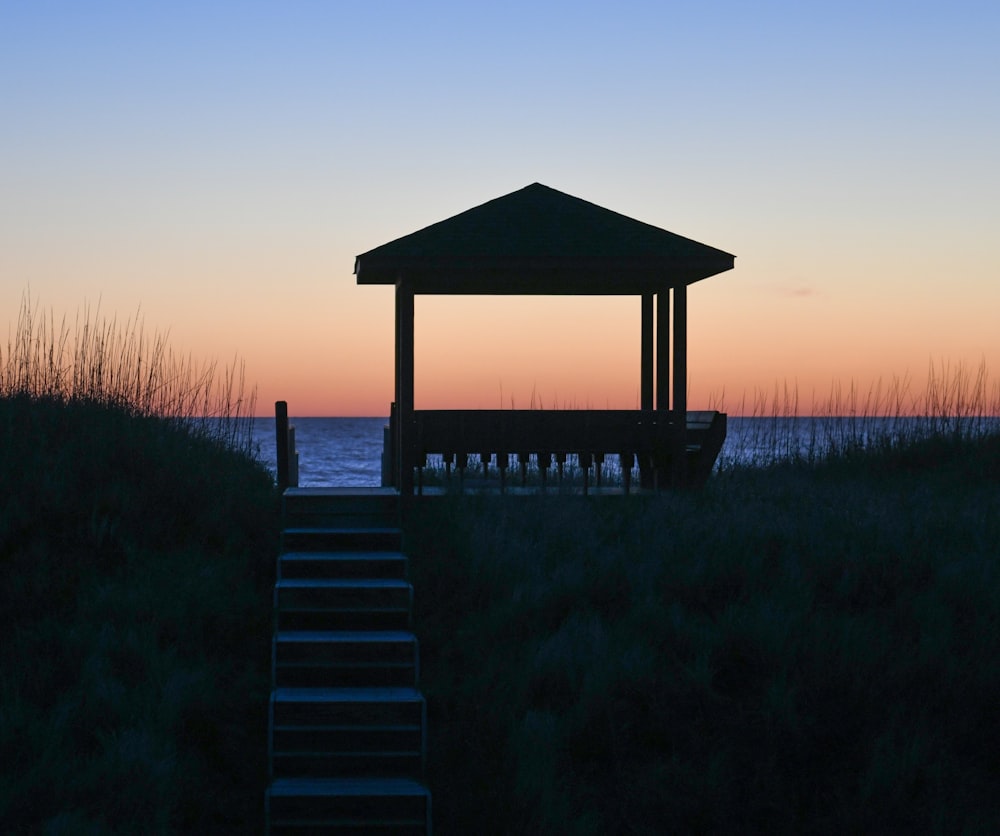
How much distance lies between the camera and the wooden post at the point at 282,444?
40.4 feet

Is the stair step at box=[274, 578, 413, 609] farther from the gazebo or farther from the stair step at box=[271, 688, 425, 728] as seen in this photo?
the gazebo

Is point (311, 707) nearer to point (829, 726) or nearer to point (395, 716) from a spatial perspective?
point (395, 716)

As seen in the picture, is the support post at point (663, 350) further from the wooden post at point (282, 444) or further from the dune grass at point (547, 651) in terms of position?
the wooden post at point (282, 444)

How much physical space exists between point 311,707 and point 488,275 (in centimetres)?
652

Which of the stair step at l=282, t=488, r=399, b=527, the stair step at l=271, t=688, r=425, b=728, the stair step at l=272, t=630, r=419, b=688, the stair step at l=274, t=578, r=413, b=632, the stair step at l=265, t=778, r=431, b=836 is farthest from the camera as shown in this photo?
the stair step at l=282, t=488, r=399, b=527

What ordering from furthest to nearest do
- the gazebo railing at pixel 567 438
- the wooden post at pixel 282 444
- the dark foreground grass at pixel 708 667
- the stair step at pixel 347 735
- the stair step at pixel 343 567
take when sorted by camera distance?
the gazebo railing at pixel 567 438 < the wooden post at pixel 282 444 < the stair step at pixel 343 567 < the stair step at pixel 347 735 < the dark foreground grass at pixel 708 667

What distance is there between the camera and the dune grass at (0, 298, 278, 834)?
302 inches

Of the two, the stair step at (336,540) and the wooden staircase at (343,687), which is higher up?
the stair step at (336,540)

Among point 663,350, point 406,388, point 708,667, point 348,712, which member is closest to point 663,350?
point 663,350

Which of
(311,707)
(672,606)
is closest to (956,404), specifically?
(672,606)

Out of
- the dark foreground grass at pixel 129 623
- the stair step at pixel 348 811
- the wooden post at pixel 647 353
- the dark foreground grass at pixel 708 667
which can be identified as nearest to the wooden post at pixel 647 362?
the wooden post at pixel 647 353

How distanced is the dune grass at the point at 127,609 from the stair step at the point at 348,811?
0.30 meters

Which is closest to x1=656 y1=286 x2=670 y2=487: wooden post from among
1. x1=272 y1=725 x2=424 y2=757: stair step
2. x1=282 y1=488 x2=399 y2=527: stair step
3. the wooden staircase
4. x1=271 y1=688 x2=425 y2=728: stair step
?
x1=282 y1=488 x2=399 y2=527: stair step

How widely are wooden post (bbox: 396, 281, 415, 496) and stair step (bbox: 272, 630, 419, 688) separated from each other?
11.7 ft
